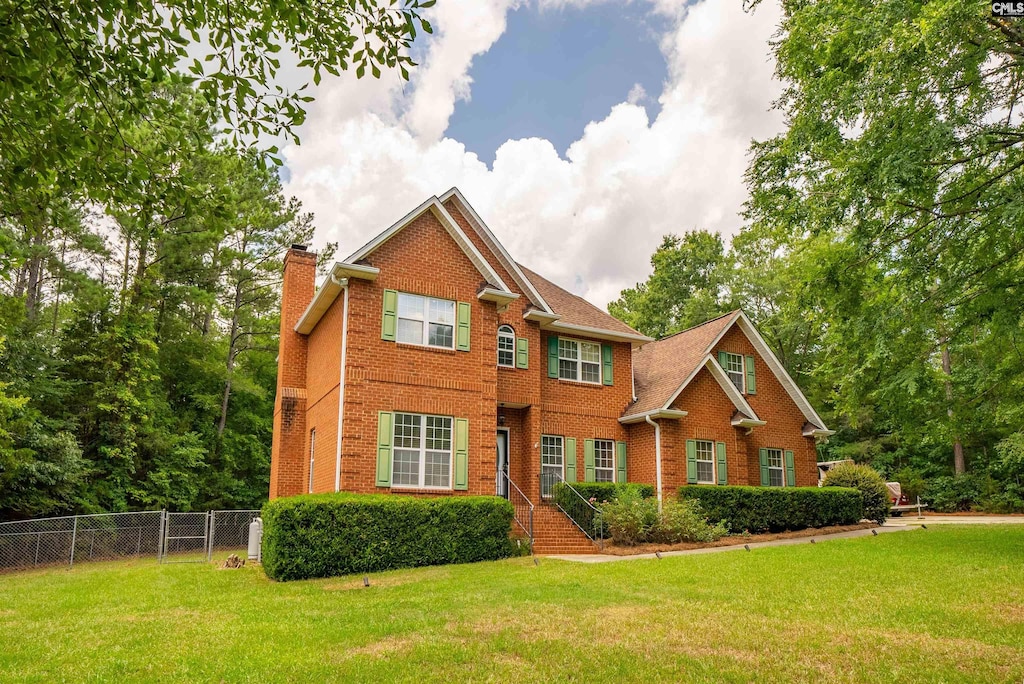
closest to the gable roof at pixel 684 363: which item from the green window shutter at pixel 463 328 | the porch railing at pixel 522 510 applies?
the porch railing at pixel 522 510

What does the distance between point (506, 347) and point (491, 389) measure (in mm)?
3021

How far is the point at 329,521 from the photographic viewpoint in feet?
46.0

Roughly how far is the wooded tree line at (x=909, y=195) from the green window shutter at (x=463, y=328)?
6.89m

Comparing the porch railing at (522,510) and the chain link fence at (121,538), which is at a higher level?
the porch railing at (522,510)

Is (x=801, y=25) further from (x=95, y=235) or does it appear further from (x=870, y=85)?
(x=95, y=235)

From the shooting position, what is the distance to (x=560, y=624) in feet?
28.4

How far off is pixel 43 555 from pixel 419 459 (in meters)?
11.5

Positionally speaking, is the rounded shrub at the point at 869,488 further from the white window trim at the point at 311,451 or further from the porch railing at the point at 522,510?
the white window trim at the point at 311,451

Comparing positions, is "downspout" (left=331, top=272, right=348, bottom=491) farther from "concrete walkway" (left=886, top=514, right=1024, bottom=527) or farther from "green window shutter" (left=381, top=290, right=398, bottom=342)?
"concrete walkway" (left=886, top=514, right=1024, bottom=527)

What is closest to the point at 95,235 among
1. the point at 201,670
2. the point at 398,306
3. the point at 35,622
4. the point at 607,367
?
the point at 398,306

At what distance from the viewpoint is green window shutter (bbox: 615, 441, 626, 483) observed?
72.5 ft

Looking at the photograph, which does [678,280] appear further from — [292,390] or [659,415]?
[292,390]

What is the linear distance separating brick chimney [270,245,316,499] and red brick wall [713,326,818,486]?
1343 cm

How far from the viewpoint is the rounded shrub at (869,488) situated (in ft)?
77.7
